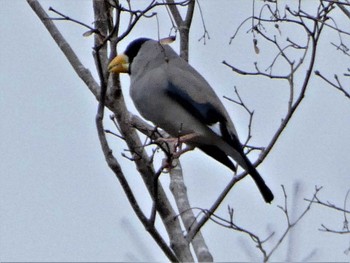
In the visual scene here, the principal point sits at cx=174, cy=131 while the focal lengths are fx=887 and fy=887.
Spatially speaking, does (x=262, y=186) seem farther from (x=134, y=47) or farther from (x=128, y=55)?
(x=134, y=47)

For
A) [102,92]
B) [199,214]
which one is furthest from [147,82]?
[102,92]

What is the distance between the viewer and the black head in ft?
21.6

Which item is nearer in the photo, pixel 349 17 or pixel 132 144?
pixel 132 144

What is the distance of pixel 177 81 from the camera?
5.87 meters

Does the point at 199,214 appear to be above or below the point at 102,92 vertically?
below

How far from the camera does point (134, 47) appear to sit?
6.74 meters

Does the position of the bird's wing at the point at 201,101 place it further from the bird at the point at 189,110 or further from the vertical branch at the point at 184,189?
the vertical branch at the point at 184,189

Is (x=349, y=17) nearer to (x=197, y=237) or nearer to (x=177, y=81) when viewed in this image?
(x=177, y=81)

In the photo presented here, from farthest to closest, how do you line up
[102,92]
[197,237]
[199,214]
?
[197,237] < [199,214] < [102,92]

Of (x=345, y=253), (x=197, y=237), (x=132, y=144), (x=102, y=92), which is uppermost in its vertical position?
(x=102, y=92)

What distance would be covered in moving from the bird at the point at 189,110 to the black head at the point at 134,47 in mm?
478

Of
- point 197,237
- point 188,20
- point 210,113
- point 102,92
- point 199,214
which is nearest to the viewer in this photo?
point 102,92

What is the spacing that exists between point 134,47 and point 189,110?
1192 millimetres

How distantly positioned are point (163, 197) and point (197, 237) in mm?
315
